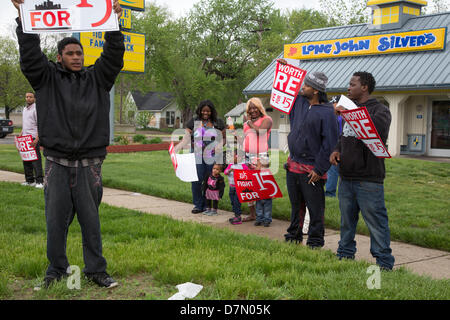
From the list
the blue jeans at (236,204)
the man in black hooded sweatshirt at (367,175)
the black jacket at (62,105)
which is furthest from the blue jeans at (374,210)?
the blue jeans at (236,204)

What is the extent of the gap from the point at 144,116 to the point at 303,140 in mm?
54262

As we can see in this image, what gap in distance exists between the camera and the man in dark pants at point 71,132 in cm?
392

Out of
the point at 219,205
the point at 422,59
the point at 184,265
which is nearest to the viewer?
the point at 184,265

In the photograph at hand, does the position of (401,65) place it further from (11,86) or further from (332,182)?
(11,86)

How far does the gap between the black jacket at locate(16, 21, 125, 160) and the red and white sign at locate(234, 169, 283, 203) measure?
141 inches

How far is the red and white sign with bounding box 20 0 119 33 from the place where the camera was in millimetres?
3982

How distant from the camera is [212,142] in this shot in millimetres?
8352

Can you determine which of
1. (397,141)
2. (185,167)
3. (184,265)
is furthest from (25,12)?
(397,141)

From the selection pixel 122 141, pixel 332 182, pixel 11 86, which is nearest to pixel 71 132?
pixel 332 182

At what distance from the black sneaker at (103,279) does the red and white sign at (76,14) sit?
2070 mm

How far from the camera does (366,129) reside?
4746 millimetres

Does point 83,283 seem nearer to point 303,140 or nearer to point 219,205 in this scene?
point 303,140

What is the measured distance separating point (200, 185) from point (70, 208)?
4.60m

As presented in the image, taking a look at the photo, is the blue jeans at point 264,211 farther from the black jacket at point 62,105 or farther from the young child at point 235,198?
the black jacket at point 62,105
